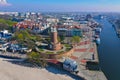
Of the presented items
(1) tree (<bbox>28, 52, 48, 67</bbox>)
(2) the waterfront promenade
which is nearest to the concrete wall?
(2) the waterfront promenade

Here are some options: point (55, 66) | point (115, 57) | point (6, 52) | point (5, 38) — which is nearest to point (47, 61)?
point (55, 66)

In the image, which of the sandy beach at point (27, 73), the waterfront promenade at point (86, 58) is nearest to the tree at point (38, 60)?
the sandy beach at point (27, 73)

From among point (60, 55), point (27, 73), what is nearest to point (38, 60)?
point (27, 73)

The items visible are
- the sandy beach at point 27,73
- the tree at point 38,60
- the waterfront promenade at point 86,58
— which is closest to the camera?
the sandy beach at point 27,73

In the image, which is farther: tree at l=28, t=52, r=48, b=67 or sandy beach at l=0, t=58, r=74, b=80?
tree at l=28, t=52, r=48, b=67

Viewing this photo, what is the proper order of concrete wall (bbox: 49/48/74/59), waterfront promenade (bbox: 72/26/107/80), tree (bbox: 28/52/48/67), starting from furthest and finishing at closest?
concrete wall (bbox: 49/48/74/59)
tree (bbox: 28/52/48/67)
waterfront promenade (bbox: 72/26/107/80)

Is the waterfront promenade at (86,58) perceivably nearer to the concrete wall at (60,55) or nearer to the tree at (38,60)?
the concrete wall at (60,55)

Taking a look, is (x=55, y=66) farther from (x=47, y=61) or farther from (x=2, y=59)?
(x=2, y=59)

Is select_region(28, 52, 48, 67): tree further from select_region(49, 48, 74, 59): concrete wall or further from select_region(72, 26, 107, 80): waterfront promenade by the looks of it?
select_region(72, 26, 107, 80): waterfront promenade
